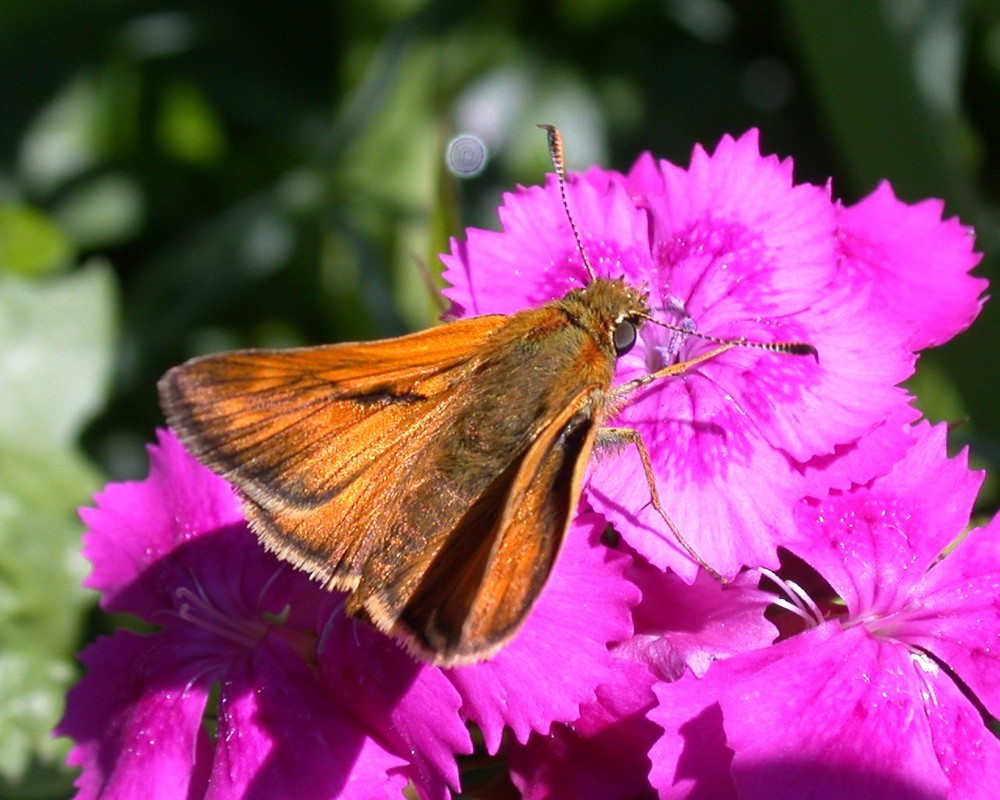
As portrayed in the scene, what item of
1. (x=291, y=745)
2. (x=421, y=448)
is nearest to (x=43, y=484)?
(x=291, y=745)

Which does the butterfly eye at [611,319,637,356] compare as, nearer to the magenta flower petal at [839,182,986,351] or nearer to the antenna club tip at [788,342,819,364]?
the antenna club tip at [788,342,819,364]

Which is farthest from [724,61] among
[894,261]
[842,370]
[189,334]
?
[842,370]

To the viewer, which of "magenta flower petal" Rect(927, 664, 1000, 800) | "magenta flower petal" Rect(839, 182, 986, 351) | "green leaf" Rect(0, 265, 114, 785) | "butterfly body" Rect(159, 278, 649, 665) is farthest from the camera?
"green leaf" Rect(0, 265, 114, 785)

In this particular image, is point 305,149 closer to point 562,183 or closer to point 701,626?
point 562,183

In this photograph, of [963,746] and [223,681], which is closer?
[963,746]

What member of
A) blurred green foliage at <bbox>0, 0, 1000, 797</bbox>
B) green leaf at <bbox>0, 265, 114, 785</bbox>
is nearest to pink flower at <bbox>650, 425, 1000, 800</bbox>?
blurred green foliage at <bbox>0, 0, 1000, 797</bbox>

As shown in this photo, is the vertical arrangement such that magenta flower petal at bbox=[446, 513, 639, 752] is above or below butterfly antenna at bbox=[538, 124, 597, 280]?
below
